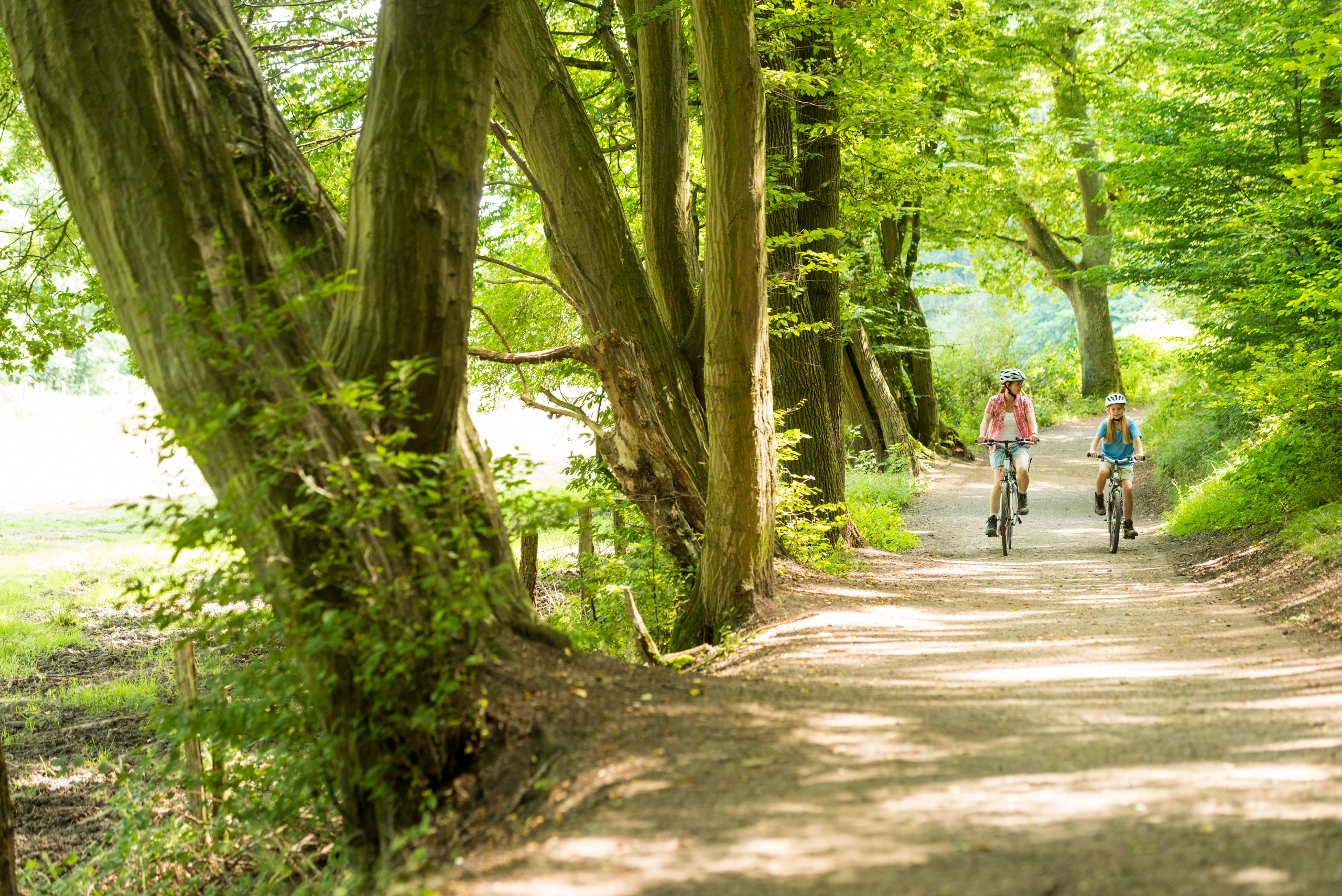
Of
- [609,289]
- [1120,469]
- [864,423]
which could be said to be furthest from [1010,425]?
[864,423]

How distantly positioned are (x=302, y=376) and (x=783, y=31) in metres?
8.38

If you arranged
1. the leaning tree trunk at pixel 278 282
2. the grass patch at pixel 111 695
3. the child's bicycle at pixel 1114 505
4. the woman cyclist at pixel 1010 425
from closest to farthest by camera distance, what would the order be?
the leaning tree trunk at pixel 278 282 < the grass patch at pixel 111 695 < the woman cyclist at pixel 1010 425 < the child's bicycle at pixel 1114 505

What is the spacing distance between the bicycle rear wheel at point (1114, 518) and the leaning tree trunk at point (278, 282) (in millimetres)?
9812

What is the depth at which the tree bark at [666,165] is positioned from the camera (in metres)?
10.2

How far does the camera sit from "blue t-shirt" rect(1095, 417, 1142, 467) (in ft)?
40.6

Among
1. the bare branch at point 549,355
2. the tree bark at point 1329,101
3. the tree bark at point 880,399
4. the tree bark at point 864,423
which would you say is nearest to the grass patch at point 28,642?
the bare branch at point 549,355

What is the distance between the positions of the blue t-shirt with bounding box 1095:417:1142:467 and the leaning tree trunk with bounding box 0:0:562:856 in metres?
9.54

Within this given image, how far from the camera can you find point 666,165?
10.3m

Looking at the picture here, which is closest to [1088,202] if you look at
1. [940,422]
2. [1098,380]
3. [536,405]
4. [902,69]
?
[1098,380]

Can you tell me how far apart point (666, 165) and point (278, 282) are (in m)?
6.53

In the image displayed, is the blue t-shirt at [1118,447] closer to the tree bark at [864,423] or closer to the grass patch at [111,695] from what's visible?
the tree bark at [864,423]

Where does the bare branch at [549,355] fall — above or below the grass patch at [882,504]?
above

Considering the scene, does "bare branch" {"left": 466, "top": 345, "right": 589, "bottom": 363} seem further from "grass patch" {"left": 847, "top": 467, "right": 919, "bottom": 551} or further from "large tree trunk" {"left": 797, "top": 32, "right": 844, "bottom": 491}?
"grass patch" {"left": 847, "top": 467, "right": 919, "bottom": 551}

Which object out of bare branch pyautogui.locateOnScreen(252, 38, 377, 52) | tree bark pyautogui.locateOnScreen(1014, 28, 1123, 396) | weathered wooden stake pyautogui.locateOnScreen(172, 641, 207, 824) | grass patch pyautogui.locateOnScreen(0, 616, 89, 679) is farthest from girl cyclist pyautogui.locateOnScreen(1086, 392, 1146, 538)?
tree bark pyautogui.locateOnScreen(1014, 28, 1123, 396)
